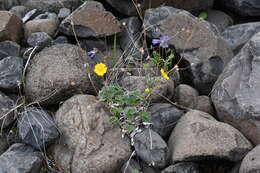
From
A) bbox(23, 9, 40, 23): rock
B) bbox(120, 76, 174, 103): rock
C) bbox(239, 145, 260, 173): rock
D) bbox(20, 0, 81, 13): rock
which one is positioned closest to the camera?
bbox(239, 145, 260, 173): rock

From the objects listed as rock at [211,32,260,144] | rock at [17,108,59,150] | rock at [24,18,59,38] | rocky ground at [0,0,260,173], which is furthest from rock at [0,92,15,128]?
rock at [211,32,260,144]

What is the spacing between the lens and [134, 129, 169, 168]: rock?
127 inches

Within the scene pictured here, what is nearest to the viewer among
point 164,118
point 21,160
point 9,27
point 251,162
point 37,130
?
point 251,162

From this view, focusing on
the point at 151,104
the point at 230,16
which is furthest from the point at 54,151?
the point at 230,16

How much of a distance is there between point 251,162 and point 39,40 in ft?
7.20

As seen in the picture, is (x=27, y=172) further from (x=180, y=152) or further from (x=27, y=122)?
(x=180, y=152)

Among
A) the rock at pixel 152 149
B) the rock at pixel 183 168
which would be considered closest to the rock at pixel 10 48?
the rock at pixel 152 149

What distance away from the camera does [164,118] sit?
354 cm

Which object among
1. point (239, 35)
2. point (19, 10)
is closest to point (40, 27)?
point (19, 10)

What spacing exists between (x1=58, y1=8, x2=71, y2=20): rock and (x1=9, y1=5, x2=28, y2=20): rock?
530 millimetres

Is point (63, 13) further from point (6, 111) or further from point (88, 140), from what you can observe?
point (88, 140)

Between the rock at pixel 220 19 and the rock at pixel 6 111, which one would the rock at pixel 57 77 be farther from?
the rock at pixel 220 19

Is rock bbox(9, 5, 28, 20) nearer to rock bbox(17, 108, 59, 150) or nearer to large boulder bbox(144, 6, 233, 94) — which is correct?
large boulder bbox(144, 6, 233, 94)

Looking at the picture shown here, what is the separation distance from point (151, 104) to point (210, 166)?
70cm
